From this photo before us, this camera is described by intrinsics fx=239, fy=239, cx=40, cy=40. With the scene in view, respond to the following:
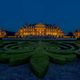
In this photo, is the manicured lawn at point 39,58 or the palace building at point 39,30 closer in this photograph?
the manicured lawn at point 39,58

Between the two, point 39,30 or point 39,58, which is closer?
point 39,58

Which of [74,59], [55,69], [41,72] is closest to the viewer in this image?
[41,72]

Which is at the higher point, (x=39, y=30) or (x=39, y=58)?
(x=39, y=30)

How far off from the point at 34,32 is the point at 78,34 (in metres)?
6.11

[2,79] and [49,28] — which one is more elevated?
[49,28]

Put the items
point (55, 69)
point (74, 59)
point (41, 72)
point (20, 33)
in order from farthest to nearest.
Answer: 1. point (20, 33)
2. point (74, 59)
3. point (55, 69)
4. point (41, 72)

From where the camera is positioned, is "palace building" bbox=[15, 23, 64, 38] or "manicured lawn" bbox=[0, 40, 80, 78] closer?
"manicured lawn" bbox=[0, 40, 80, 78]

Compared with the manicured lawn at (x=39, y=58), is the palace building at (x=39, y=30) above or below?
above

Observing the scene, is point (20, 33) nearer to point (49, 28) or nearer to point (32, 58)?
point (49, 28)

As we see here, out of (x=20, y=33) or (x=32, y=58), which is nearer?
(x=32, y=58)

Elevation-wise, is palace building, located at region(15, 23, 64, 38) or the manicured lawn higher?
palace building, located at region(15, 23, 64, 38)

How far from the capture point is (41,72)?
10633 mm

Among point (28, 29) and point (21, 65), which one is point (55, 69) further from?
point (28, 29)

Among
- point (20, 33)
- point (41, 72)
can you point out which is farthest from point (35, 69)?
point (20, 33)
